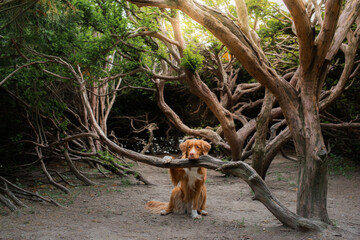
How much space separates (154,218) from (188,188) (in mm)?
715

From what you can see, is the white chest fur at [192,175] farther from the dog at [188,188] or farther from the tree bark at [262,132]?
the tree bark at [262,132]

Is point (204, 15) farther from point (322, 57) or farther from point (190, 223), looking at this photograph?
point (190, 223)

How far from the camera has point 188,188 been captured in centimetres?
459

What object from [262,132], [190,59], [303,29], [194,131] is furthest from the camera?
[194,131]

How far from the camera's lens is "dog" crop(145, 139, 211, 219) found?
4.19m

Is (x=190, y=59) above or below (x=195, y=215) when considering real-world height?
above

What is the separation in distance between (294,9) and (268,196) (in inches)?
96.6

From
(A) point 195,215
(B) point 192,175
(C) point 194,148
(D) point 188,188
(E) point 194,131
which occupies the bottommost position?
(A) point 195,215

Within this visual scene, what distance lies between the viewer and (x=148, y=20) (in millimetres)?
6332

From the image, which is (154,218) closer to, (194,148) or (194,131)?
(194,148)

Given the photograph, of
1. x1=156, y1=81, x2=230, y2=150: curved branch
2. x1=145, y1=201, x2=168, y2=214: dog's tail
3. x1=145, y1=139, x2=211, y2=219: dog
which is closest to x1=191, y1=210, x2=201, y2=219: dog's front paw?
x1=145, y1=139, x2=211, y2=219: dog

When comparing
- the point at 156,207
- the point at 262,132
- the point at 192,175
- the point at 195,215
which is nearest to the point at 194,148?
the point at 192,175

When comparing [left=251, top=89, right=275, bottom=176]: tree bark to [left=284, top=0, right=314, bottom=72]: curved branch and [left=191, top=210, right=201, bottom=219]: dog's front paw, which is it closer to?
[left=284, top=0, right=314, bottom=72]: curved branch

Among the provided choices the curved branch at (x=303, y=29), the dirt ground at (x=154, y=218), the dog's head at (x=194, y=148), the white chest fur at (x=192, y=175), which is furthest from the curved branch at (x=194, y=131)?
the curved branch at (x=303, y=29)
